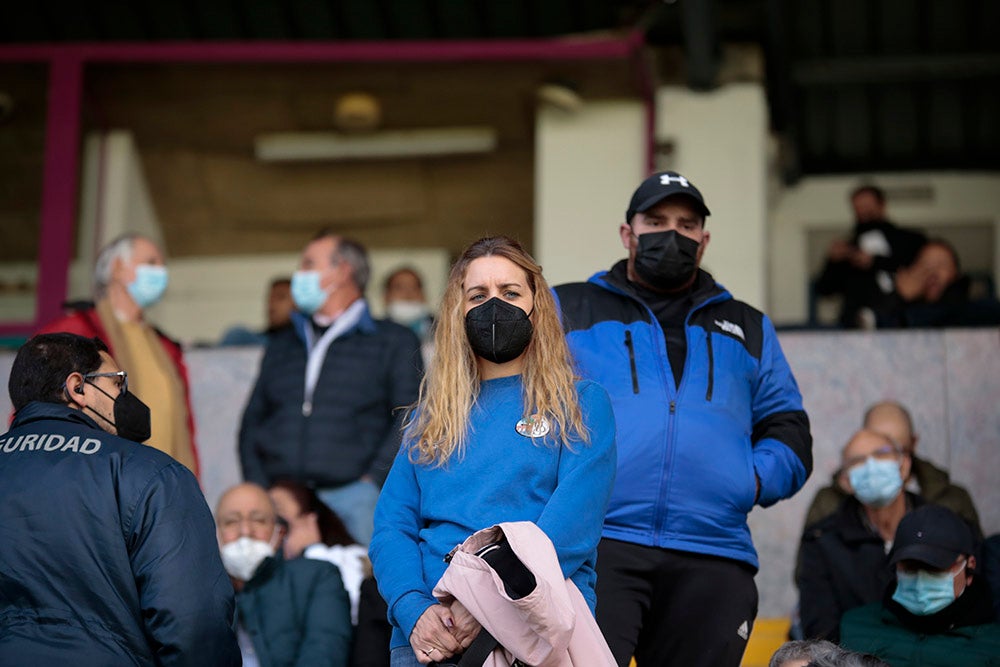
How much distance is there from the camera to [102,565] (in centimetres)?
437


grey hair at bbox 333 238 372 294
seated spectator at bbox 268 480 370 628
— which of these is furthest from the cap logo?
grey hair at bbox 333 238 372 294

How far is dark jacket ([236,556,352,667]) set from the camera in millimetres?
6156

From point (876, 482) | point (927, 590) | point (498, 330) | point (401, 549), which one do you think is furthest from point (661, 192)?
point (876, 482)

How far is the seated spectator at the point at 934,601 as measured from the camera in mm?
5836

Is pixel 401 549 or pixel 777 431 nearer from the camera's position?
pixel 401 549

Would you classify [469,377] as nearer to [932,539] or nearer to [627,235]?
[627,235]

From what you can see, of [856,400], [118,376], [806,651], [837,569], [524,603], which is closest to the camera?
[524,603]

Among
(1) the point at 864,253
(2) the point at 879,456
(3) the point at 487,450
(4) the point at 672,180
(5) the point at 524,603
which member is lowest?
(5) the point at 524,603

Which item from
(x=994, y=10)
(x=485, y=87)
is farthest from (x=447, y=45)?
(x=994, y=10)

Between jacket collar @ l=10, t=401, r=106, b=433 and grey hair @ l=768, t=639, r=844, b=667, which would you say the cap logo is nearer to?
grey hair @ l=768, t=639, r=844, b=667

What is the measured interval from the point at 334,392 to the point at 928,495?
2700 millimetres

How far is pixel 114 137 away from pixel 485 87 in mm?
2635

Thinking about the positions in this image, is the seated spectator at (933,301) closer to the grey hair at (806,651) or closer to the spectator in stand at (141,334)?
the spectator in stand at (141,334)

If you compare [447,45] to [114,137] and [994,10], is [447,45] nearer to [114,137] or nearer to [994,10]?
[114,137]
